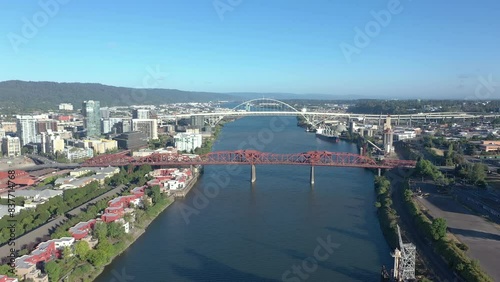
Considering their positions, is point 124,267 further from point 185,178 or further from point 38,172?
point 38,172

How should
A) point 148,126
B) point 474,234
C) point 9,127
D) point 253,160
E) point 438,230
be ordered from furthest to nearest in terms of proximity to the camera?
point 9,127 → point 148,126 → point 253,160 → point 474,234 → point 438,230

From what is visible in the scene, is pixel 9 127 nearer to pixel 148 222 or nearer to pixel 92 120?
pixel 92 120

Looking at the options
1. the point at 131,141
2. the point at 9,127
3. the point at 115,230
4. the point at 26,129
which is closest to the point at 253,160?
the point at 115,230

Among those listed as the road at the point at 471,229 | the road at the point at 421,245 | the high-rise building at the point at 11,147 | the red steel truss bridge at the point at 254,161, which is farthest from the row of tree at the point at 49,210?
the high-rise building at the point at 11,147

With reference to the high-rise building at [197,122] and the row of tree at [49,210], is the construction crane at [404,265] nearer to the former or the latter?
the row of tree at [49,210]

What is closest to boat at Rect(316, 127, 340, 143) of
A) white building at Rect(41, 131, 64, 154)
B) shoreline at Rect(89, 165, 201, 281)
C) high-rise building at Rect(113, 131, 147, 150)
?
high-rise building at Rect(113, 131, 147, 150)

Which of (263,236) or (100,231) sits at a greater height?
(100,231)

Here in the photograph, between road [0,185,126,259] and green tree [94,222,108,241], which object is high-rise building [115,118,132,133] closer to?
road [0,185,126,259]
